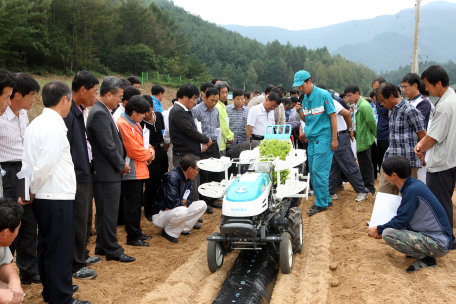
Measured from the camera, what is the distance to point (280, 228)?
183 inches

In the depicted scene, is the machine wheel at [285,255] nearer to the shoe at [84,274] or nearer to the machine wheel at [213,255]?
the machine wheel at [213,255]

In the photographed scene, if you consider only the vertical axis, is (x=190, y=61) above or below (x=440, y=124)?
above

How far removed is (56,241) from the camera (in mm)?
3201

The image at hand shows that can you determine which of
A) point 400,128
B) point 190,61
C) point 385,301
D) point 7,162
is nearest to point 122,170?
point 7,162

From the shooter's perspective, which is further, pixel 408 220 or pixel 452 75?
pixel 452 75

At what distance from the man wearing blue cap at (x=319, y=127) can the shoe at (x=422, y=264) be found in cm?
253

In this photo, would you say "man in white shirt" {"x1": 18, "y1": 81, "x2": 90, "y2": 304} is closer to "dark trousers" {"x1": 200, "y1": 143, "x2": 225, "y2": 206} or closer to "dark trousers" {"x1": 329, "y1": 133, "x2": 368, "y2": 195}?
"dark trousers" {"x1": 200, "y1": 143, "x2": 225, "y2": 206}

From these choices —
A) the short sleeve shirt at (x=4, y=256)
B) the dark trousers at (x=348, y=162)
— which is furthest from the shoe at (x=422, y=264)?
the short sleeve shirt at (x=4, y=256)

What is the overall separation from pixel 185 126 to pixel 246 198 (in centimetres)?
235

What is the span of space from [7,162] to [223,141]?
4.56 metres

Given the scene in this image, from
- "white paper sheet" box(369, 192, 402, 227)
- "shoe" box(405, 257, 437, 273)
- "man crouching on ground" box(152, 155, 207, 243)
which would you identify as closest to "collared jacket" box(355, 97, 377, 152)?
"white paper sheet" box(369, 192, 402, 227)

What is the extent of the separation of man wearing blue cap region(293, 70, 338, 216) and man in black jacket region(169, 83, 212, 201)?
6.16ft

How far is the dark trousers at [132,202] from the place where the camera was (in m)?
5.07

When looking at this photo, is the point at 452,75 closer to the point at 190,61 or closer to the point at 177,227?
the point at 190,61
